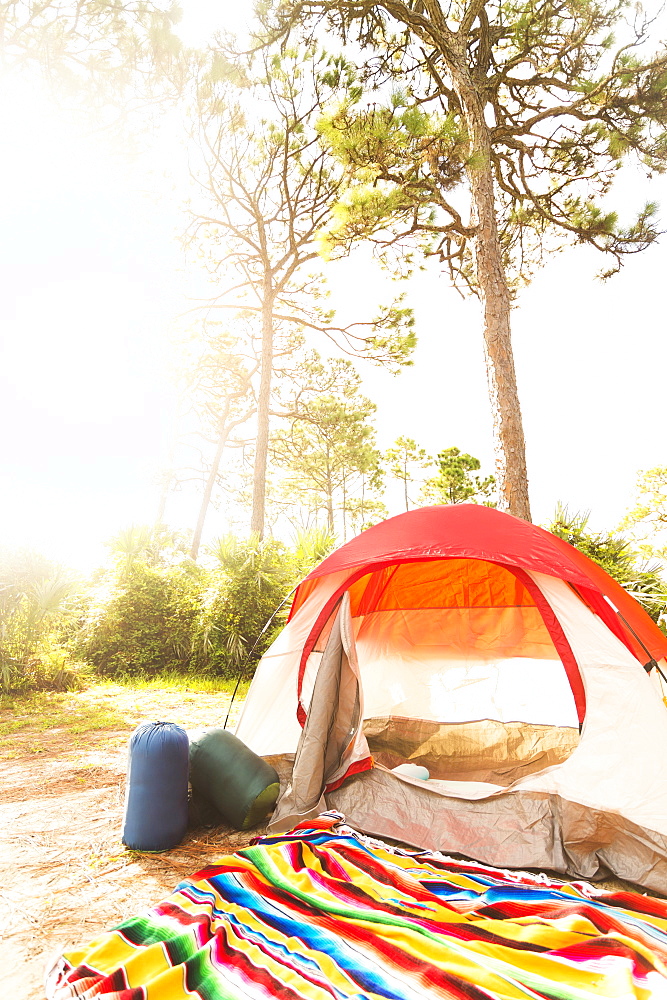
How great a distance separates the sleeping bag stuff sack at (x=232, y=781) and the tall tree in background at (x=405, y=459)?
65.9 feet

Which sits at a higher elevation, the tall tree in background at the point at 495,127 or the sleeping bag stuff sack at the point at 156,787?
the tall tree in background at the point at 495,127

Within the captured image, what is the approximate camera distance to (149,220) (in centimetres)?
954

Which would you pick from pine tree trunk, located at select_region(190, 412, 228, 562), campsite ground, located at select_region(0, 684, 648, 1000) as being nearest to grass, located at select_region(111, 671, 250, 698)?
campsite ground, located at select_region(0, 684, 648, 1000)

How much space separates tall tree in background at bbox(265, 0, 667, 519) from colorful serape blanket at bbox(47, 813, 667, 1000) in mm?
3307

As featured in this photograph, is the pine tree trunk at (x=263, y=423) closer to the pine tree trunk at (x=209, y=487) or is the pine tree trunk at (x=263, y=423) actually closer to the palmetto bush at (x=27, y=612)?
the palmetto bush at (x=27, y=612)

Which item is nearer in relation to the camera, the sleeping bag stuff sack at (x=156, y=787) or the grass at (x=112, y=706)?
the sleeping bag stuff sack at (x=156, y=787)

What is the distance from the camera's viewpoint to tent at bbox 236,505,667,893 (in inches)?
83.0

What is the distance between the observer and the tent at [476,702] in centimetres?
211

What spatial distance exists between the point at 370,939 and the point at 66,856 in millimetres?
1364

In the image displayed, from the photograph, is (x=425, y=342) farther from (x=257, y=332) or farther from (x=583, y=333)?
(x=583, y=333)

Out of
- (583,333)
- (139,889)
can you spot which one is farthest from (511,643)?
(583,333)

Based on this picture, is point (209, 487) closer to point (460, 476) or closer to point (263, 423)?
point (263, 423)

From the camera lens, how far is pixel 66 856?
89.3 inches

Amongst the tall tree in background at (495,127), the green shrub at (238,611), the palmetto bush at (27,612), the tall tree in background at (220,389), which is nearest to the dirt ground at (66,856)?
the palmetto bush at (27,612)
